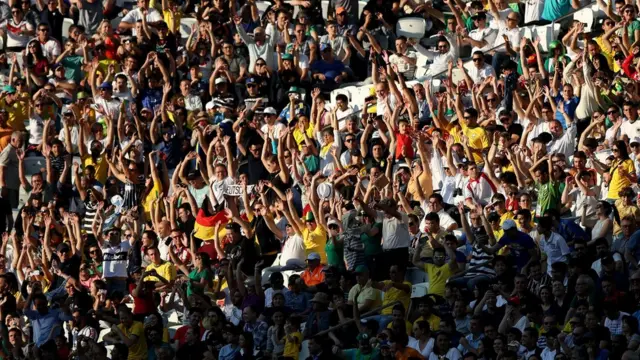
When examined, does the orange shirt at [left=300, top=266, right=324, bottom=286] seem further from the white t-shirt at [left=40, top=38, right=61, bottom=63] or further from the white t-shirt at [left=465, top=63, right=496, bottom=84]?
the white t-shirt at [left=40, top=38, right=61, bottom=63]

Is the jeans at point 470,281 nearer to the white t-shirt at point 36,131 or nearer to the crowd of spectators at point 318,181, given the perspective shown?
the crowd of spectators at point 318,181

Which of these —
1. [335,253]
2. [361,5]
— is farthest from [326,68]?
[335,253]

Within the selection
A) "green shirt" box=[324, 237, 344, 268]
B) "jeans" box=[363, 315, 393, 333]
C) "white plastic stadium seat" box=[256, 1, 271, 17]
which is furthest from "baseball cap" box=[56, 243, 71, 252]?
"white plastic stadium seat" box=[256, 1, 271, 17]

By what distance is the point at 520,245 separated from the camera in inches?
884

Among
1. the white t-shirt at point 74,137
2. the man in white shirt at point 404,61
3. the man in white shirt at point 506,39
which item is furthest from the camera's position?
the man in white shirt at point 404,61

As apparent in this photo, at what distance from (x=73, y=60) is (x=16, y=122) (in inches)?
61.0

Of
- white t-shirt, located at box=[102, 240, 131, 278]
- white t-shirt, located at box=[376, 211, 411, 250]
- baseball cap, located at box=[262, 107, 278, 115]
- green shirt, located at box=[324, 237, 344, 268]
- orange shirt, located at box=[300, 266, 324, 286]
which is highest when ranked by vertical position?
white t-shirt, located at box=[376, 211, 411, 250]

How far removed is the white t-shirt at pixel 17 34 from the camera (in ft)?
101

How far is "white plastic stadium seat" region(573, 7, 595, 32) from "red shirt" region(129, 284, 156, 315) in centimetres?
736

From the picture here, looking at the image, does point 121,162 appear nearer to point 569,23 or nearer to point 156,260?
point 156,260

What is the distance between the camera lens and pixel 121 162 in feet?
89.8

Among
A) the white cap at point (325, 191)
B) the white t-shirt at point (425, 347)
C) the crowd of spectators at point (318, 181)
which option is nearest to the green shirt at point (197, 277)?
the crowd of spectators at point (318, 181)

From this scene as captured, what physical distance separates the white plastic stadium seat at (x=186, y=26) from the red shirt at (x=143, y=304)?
7.47 m

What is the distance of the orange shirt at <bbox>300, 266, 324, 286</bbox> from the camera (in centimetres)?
2369
